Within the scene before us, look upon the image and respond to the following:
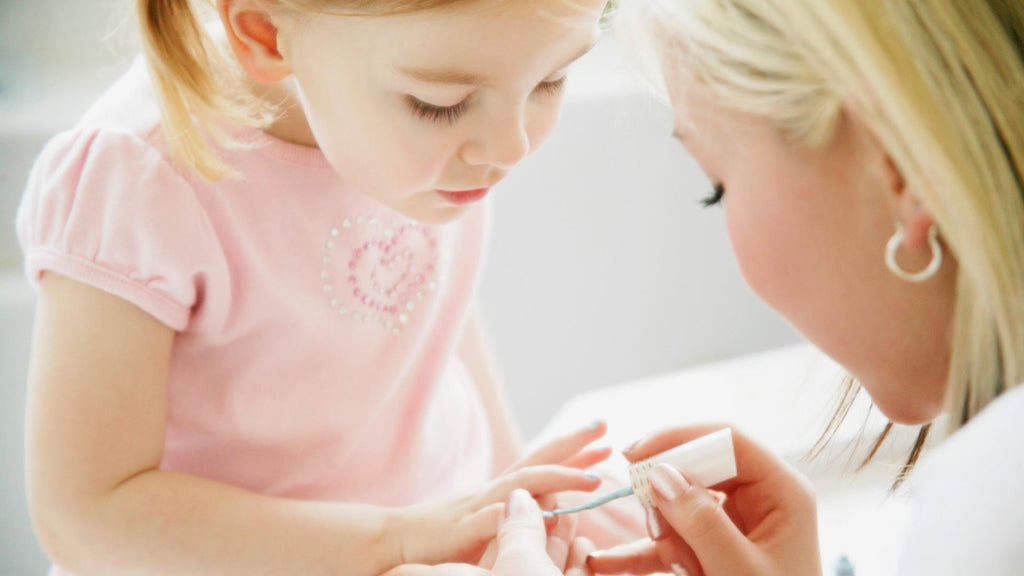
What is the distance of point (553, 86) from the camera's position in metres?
0.69

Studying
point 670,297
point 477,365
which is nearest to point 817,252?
point 477,365

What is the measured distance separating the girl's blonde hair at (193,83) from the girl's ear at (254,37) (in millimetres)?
21

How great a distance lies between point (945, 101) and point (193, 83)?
18.8 inches

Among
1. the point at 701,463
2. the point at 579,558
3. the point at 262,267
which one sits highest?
the point at 262,267

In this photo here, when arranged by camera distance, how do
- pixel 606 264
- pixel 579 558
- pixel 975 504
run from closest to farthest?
pixel 975 504 < pixel 579 558 < pixel 606 264

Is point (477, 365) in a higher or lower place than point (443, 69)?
lower

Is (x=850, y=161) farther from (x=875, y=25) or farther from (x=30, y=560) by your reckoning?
(x=30, y=560)

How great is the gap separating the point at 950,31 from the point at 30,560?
2.97ft

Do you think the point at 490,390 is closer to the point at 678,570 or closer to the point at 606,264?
the point at 678,570

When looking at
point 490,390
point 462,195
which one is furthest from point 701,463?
point 490,390

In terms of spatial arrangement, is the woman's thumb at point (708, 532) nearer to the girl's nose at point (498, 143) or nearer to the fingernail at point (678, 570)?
the fingernail at point (678, 570)

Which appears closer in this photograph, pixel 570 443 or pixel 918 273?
pixel 918 273

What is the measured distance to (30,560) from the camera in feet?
3.06

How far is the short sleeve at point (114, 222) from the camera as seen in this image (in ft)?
2.12
